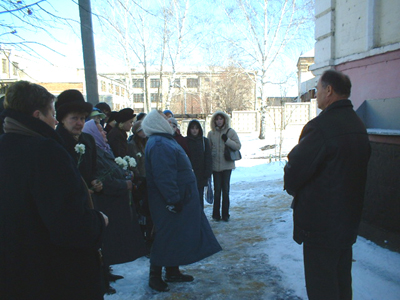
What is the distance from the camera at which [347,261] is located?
2.38 m

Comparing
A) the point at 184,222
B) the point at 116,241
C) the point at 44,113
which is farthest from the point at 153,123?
the point at 44,113

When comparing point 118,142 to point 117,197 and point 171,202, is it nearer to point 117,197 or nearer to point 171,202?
point 117,197

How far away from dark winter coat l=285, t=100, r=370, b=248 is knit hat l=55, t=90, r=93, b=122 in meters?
1.74

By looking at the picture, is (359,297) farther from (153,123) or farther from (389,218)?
(153,123)

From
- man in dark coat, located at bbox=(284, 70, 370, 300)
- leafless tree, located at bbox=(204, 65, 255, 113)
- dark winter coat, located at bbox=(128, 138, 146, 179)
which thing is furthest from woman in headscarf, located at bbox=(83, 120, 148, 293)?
leafless tree, located at bbox=(204, 65, 255, 113)

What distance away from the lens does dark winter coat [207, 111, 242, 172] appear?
584 cm

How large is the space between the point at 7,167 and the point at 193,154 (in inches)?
161

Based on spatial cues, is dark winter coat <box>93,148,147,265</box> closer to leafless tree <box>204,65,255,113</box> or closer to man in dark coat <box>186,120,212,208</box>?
man in dark coat <box>186,120,212,208</box>

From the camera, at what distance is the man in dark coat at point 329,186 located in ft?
7.19

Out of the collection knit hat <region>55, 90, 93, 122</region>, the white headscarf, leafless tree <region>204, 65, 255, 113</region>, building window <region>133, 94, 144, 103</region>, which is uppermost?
building window <region>133, 94, 144, 103</region>

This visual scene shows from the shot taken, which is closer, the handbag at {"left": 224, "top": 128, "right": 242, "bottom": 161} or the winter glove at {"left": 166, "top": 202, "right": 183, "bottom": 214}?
the winter glove at {"left": 166, "top": 202, "right": 183, "bottom": 214}

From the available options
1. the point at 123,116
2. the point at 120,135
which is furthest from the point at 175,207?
the point at 123,116

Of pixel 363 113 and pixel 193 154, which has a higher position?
pixel 363 113

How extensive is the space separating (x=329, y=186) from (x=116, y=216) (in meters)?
2.19
